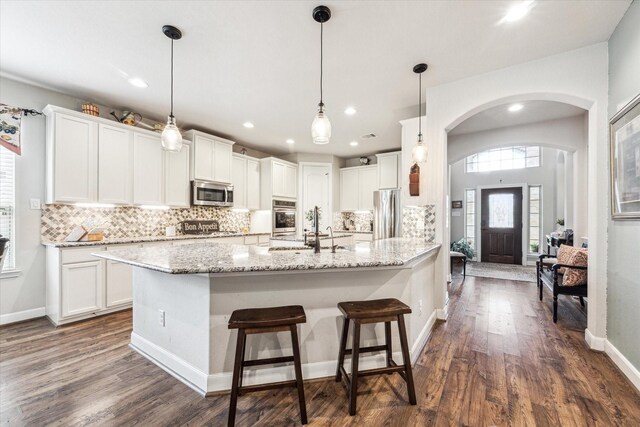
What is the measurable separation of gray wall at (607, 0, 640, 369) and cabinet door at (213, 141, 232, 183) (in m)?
4.86

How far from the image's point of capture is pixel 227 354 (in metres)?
1.85

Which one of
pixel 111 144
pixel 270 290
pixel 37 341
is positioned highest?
pixel 111 144

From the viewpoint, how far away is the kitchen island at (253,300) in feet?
5.90

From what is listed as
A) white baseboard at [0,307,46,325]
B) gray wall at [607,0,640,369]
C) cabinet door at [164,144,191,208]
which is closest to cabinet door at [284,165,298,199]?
cabinet door at [164,144,191,208]

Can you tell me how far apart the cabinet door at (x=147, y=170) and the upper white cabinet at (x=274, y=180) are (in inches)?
81.3

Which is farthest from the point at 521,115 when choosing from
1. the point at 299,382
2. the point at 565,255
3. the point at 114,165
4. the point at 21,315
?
the point at 21,315

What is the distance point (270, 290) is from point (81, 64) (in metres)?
2.92

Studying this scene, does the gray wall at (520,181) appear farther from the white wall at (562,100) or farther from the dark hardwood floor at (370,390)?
the dark hardwood floor at (370,390)

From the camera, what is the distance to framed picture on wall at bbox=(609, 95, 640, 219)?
189cm

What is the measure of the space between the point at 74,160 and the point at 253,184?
112 inches

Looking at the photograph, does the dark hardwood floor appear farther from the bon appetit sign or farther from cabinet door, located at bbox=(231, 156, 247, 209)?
cabinet door, located at bbox=(231, 156, 247, 209)

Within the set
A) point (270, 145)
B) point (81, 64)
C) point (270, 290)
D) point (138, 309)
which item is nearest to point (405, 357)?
point (270, 290)

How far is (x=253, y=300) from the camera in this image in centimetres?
186

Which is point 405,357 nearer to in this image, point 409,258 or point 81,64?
point 409,258
